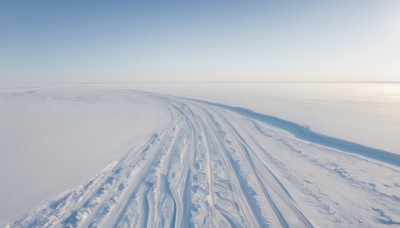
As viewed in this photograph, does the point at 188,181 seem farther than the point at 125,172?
No

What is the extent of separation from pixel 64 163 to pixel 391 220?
34.8ft

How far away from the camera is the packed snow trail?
523 centimetres

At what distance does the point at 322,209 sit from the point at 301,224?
1000mm

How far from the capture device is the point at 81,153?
9938mm

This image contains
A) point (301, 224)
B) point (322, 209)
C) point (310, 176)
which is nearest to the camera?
point (301, 224)

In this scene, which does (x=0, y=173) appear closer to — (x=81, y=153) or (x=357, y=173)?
(x=81, y=153)

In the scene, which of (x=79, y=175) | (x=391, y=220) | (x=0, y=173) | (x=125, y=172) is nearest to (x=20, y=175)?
(x=0, y=173)

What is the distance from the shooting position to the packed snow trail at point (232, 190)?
5234 millimetres

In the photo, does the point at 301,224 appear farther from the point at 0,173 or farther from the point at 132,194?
the point at 0,173

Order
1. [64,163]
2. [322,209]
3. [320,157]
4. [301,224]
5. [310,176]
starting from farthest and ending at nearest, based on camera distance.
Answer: [320,157], [64,163], [310,176], [322,209], [301,224]

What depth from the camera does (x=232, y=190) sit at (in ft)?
21.6

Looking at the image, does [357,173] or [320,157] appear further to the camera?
[320,157]

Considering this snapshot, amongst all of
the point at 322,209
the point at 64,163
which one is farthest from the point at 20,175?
the point at 322,209

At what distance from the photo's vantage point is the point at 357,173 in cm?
790
